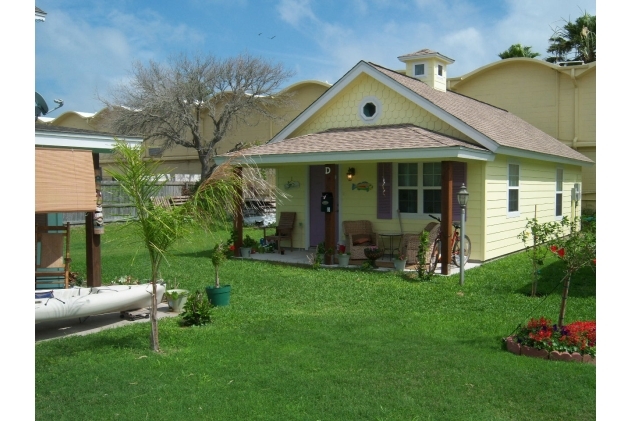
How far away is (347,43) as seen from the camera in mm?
8172

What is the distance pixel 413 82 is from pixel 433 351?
33.2ft

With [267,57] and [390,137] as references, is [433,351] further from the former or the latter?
[267,57]

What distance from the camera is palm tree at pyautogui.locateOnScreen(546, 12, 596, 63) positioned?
25.0 m

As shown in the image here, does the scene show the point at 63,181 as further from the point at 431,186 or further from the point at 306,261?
the point at 431,186

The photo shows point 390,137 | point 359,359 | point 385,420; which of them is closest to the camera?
point 385,420

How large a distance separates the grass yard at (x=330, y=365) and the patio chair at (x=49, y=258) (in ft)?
8.68

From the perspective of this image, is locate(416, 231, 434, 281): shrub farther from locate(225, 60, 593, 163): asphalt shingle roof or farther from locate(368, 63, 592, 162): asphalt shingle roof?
locate(368, 63, 592, 162): asphalt shingle roof

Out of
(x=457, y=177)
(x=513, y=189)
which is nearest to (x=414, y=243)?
(x=457, y=177)

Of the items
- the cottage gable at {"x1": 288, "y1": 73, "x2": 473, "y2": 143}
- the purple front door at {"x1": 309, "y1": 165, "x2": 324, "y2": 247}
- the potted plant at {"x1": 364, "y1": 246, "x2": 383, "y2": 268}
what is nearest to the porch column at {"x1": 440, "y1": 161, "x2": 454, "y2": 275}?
the potted plant at {"x1": 364, "y1": 246, "x2": 383, "y2": 268}

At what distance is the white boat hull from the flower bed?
430 centimetres

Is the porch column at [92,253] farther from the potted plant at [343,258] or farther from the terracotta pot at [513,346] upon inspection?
the terracotta pot at [513,346]

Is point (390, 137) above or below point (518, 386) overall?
above

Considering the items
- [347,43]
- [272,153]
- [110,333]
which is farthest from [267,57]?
[110,333]

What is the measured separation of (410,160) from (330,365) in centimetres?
695
